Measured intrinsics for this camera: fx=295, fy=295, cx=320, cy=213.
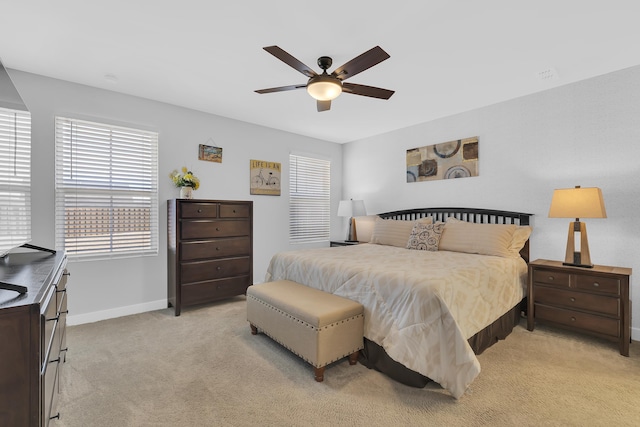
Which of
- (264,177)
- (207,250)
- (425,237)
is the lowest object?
(207,250)

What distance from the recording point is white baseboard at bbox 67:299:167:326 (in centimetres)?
311

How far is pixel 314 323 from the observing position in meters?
2.07

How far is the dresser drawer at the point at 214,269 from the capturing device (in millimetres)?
3469

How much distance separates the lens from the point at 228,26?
2.18 m

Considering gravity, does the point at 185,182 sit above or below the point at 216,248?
above

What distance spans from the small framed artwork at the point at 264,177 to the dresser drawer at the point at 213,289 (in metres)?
1.39

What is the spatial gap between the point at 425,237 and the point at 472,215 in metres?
0.83

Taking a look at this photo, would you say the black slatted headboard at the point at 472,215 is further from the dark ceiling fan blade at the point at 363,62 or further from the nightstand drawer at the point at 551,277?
the dark ceiling fan blade at the point at 363,62

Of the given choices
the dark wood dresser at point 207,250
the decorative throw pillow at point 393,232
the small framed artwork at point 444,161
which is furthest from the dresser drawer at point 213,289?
the small framed artwork at point 444,161

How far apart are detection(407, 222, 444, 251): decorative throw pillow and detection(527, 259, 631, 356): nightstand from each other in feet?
3.19

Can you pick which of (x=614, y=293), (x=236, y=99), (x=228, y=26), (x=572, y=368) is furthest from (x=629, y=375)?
(x=236, y=99)

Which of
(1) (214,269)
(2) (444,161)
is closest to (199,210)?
(1) (214,269)

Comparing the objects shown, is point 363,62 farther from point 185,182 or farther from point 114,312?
point 114,312

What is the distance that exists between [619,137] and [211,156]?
15.0 ft
